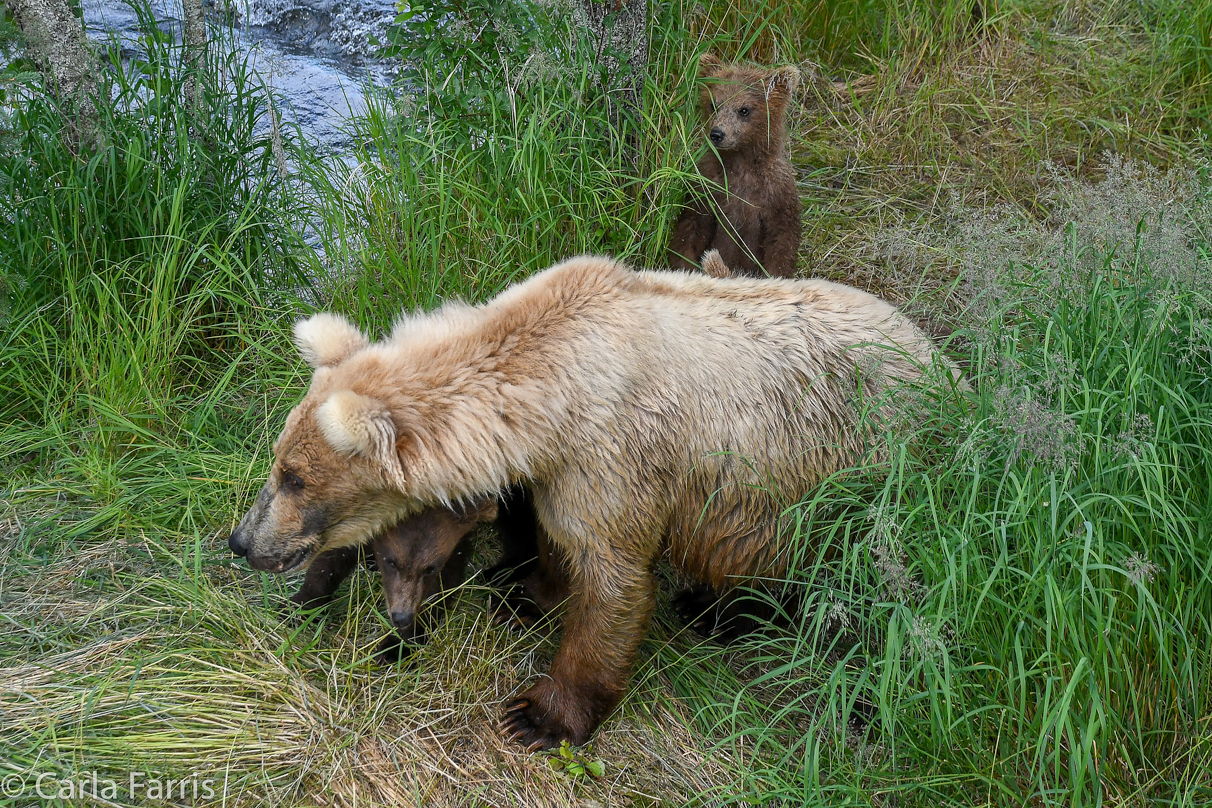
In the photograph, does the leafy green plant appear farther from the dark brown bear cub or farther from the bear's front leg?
the dark brown bear cub

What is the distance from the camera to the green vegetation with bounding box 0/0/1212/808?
2.90 meters

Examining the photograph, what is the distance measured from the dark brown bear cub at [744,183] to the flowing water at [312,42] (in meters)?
2.30

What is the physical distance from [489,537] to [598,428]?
1.33 metres

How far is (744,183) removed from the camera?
17.0 ft

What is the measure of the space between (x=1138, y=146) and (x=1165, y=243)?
3476mm

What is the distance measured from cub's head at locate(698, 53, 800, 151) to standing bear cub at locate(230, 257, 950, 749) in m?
1.49

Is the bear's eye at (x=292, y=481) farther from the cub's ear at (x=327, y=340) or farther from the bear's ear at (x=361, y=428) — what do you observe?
the cub's ear at (x=327, y=340)

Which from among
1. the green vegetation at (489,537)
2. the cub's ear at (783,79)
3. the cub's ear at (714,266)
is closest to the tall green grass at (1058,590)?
the green vegetation at (489,537)

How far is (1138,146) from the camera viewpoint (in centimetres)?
609

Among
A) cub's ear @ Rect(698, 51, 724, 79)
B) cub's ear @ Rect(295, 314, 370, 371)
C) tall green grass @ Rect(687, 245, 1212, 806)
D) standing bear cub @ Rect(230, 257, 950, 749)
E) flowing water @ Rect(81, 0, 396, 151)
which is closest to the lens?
tall green grass @ Rect(687, 245, 1212, 806)

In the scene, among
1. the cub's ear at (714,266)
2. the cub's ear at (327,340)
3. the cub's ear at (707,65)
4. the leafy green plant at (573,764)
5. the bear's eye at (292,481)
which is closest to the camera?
the bear's eye at (292,481)

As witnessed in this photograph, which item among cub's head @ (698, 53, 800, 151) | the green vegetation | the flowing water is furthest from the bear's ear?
the flowing water

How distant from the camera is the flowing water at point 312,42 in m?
6.21

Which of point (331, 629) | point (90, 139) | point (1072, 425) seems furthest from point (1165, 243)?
point (90, 139)
